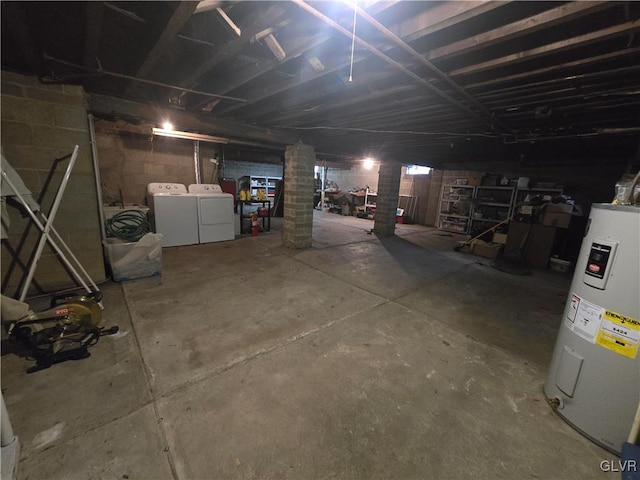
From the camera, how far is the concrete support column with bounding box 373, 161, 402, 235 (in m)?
6.63

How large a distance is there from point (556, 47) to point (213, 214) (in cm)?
512

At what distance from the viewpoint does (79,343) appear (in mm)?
1948

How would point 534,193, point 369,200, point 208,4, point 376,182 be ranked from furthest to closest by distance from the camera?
point 376,182, point 369,200, point 534,193, point 208,4

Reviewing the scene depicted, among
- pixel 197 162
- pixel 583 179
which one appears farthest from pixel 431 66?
pixel 583 179

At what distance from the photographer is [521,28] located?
4.71 ft

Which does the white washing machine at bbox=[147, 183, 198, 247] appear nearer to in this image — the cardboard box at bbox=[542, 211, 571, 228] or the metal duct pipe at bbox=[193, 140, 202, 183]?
the metal duct pipe at bbox=[193, 140, 202, 183]

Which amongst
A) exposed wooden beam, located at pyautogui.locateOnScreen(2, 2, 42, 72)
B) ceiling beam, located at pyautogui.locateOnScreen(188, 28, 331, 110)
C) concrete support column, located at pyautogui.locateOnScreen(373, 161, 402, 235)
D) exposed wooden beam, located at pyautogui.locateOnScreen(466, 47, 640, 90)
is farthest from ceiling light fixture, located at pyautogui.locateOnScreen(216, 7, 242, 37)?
concrete support column, located at pyautogui.locateOnScreen(373, 161, 402, 235)

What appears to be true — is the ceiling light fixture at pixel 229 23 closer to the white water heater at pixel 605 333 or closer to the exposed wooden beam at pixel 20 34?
the exposed wooden beam at pixel 20 34

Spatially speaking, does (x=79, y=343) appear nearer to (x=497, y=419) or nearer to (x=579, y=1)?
(x=497, y=419)

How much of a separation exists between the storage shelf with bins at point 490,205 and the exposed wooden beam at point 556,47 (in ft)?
17.6

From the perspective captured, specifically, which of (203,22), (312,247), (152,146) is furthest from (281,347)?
(152,146)

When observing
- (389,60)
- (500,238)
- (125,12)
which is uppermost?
(125,12)

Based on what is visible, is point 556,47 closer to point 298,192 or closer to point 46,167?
point 298,192

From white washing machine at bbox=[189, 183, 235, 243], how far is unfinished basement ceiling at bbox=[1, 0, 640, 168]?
169 cm
